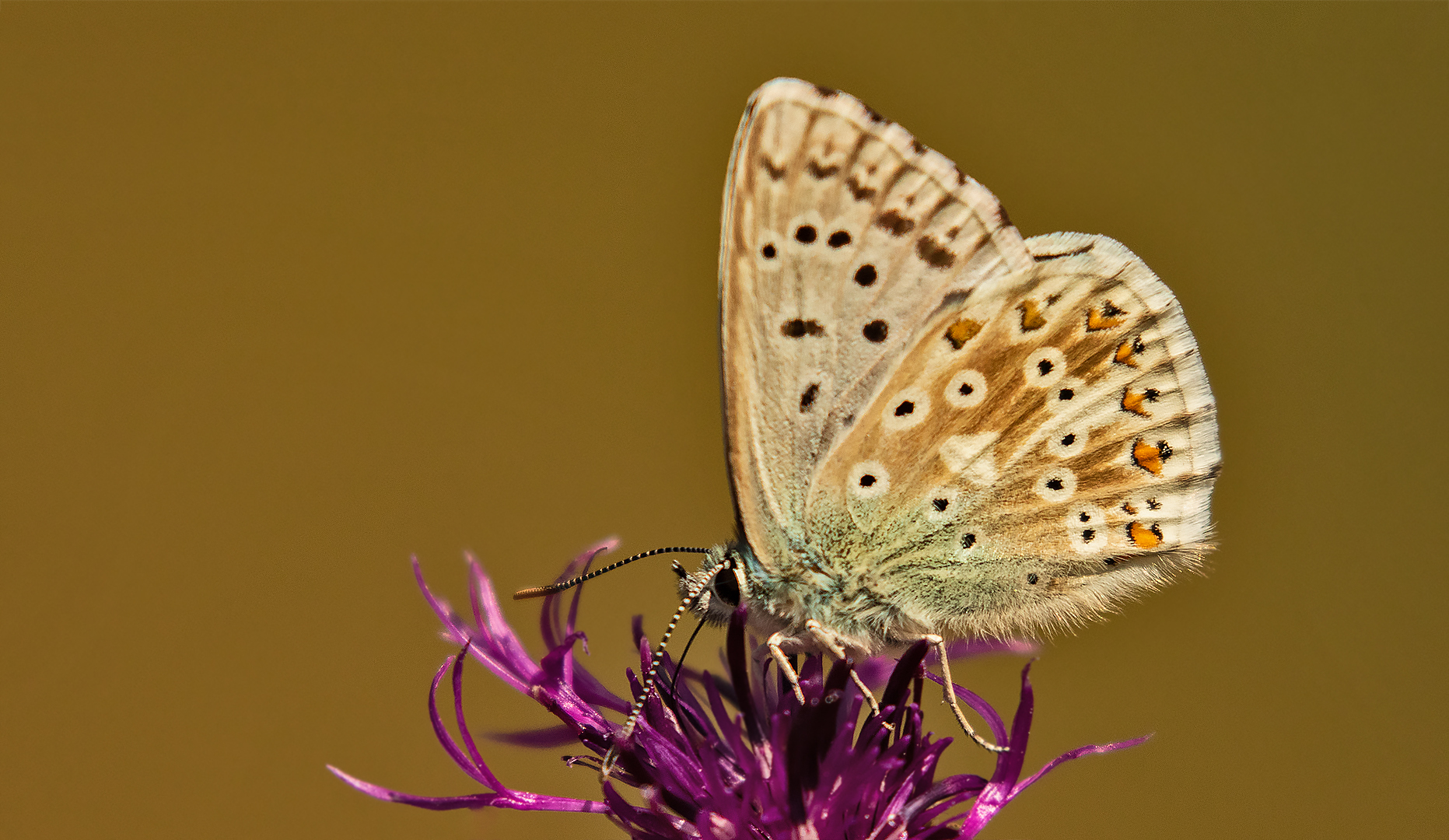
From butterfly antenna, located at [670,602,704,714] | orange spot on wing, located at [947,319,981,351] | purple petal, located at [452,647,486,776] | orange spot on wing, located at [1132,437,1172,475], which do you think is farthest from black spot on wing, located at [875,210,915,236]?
purple petal, located at [452,647,486,776]

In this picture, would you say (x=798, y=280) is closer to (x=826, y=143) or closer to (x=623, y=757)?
(x=826, y=143)

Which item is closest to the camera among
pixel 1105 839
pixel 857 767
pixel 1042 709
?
pixel 857 767

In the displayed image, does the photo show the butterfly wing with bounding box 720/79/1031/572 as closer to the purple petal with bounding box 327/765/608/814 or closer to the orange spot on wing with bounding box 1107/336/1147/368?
the orange spot on wing with bounding box 1107/336/1147/368

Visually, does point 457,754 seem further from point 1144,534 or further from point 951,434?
point 1144,534

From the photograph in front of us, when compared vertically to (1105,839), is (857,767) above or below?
above

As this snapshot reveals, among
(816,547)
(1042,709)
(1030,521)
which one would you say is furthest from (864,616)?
(1042,709)

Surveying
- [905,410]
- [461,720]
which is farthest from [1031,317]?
[461,720]

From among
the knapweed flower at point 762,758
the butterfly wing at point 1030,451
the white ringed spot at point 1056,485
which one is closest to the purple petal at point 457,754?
the knapweed flower at point 762,758
